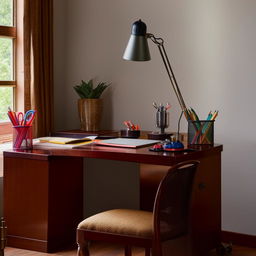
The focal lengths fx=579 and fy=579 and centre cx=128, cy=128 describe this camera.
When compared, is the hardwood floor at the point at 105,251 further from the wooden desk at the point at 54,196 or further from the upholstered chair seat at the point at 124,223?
the upholstered chair seat at the point at 124,223

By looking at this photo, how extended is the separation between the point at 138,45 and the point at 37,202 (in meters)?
1.08

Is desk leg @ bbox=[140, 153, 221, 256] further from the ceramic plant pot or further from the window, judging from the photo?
the window

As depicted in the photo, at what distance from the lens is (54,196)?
11.2 feet

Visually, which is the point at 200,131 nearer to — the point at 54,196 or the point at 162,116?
the point at 162,116

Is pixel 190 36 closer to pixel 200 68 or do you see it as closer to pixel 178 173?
pixel 200 68

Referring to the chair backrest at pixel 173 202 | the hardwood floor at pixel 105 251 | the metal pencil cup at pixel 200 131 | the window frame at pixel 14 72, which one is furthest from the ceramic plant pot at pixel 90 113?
the chair backrest at pixel 173 202

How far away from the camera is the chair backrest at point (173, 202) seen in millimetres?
2554

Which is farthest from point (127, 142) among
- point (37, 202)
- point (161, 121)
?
point (37, 202)

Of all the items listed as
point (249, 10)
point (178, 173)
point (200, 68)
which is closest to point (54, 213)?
point (178, 173)

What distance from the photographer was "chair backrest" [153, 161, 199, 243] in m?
2.55

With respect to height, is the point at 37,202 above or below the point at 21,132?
below

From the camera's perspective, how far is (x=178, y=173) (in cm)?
262

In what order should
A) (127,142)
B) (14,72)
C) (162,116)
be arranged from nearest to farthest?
(127,142)
(162,116)
(14,72)

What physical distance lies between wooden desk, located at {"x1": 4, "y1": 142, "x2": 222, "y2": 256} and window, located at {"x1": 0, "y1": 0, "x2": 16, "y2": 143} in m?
0.58
